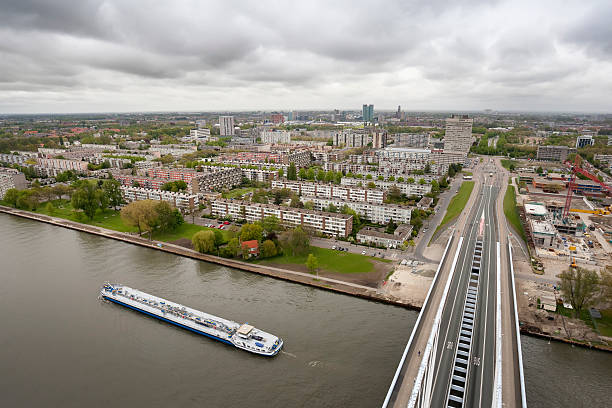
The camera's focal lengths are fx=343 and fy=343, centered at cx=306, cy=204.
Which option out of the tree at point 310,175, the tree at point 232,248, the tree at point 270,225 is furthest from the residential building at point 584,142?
the tree at point 232,248

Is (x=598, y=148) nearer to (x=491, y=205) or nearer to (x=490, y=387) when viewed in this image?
(x=491, y=205)

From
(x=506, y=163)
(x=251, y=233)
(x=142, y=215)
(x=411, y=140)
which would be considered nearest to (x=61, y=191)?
(x=142, y=215)

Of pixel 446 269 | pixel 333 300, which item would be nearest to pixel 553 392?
pixel 446 269

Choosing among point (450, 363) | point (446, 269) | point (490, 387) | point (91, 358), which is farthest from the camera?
point (446, 269)

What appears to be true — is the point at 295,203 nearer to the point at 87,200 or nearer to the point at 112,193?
the point at 112,193

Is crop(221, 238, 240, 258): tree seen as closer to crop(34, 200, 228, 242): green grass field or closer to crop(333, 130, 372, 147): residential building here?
crop(34, 200, 228, 242): green grass field
